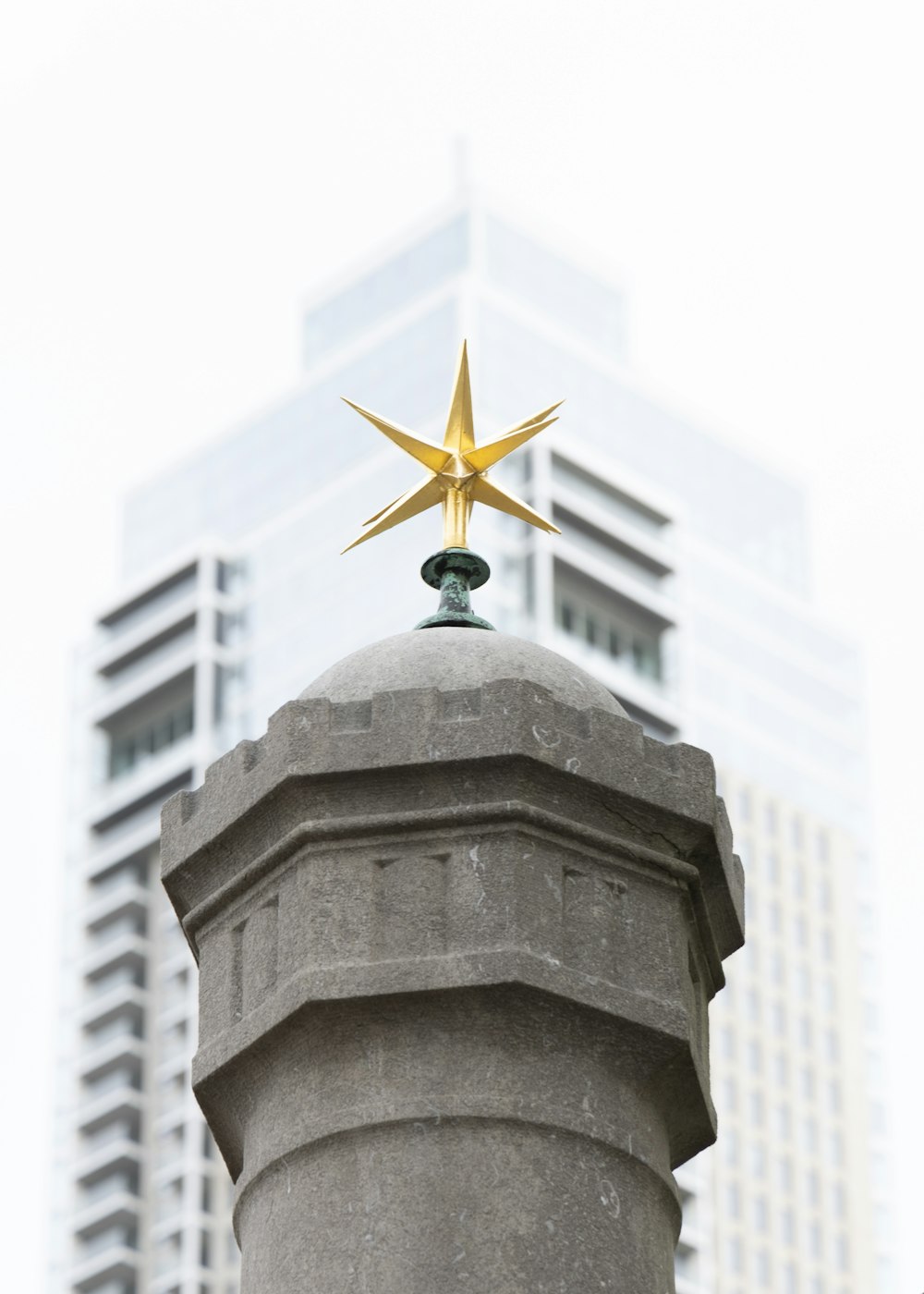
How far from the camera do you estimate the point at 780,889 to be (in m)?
136

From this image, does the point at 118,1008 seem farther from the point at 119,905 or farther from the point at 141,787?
the point at 141,787

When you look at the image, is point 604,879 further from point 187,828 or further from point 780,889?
point 780,889

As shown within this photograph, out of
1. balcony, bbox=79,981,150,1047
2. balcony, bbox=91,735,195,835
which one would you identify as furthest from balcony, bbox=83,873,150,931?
balcony, bbox=79,981,150,1047

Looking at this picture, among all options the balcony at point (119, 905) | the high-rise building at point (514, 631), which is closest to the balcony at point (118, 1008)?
the high-rise building at point (514, 631)

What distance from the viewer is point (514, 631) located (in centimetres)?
12081

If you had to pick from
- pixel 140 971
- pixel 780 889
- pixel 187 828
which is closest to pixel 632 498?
pixel 780 889

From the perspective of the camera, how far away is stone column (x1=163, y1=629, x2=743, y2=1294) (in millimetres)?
9625

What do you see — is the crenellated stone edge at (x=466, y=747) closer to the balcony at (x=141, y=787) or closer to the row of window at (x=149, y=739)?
the balcony at (x=141, y=787)

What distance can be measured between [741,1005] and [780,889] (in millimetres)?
8181

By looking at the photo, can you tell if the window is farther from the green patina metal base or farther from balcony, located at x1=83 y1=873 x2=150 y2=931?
the green patina metal base

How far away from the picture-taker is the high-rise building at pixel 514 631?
411ft

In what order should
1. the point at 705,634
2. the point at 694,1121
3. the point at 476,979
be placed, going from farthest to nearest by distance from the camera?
the point at 705,634 < the point at 694,1121 < the point at 476,979

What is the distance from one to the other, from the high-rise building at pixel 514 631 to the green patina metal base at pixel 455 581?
10814 centimetres

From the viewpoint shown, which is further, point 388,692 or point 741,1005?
point 741,1005
